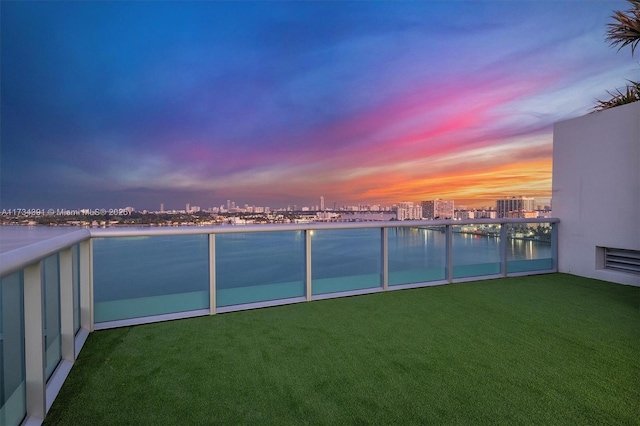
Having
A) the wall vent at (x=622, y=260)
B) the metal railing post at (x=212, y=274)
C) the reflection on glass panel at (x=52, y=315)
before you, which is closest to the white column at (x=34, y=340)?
the reflection on glass panel at (x=52, y=315)

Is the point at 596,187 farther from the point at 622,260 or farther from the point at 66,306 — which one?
the point at 66,306

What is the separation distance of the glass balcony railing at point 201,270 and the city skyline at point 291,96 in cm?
123

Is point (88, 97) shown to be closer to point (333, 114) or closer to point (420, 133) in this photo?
point (333, 114)

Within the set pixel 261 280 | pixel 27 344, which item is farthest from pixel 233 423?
pixel 261 280

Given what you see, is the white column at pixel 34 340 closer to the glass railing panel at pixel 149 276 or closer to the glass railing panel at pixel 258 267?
the glass railing panel at pixel 149 276

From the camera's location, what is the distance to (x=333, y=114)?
9.38 metres

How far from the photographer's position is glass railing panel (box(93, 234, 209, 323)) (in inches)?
114

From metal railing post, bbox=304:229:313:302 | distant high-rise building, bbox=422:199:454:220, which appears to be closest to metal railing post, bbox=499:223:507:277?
distant high-rise building, bbox=422:199:454:220

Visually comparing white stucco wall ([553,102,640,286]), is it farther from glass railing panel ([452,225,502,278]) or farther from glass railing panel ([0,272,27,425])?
glass railing panel ([0,272,27,425])

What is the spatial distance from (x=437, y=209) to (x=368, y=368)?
3.37 meters

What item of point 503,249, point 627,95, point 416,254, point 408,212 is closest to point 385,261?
point 416,254

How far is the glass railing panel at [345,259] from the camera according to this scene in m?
3.81

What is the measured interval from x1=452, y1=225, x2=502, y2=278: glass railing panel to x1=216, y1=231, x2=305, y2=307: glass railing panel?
2609 millimetres

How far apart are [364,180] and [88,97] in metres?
8.47
